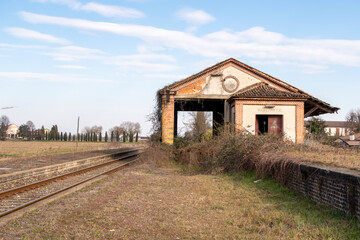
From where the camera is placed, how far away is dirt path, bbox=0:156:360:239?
228 inches

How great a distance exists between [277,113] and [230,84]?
3707 mm

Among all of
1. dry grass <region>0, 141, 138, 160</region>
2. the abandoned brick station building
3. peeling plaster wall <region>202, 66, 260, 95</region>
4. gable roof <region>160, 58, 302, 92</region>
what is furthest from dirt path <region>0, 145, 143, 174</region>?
peeling plaster wall <region>202, 66, 260, 95</region>

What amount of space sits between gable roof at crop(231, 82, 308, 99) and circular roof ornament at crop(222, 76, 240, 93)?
1.45 feet

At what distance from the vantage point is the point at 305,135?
2166 cm

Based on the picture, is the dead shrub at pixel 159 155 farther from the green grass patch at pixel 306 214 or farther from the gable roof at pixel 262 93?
the green grass patch at pixel 306 214

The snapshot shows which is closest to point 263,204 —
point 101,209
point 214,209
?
point 214,209

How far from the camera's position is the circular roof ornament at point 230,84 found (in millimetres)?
23094

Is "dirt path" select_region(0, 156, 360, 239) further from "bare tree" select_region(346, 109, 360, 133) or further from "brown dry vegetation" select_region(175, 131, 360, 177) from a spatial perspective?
"bare tree" select_region(346, 109, 360, 133)

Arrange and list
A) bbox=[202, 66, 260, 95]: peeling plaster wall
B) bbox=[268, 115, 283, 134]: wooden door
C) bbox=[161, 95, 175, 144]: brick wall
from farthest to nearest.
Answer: bbox=[202, 66, 260, 95]: peeling plaster wall → bbox=[161, 95, 175, 144]: brick wall → bbox=[268, 115, 283, 134]: wooden door

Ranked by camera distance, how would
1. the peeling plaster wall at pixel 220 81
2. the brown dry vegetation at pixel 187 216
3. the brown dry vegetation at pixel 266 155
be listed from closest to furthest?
the brown dry vegetation at pixel 187 216 → the brown dry vegetation at pixel 266 155 → the peeling plaster wall at pixel 220 81

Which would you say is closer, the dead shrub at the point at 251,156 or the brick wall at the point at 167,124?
the dead shrub at the point at 251,156

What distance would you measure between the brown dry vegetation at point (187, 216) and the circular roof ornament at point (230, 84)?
43.4ft

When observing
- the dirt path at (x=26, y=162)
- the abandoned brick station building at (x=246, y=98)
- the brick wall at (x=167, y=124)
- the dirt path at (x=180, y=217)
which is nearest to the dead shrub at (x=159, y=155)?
the brick wall at (x=167, y=124)

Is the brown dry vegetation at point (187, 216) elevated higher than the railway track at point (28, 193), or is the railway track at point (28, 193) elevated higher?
the brown dry vegetation at point (187, 216)
